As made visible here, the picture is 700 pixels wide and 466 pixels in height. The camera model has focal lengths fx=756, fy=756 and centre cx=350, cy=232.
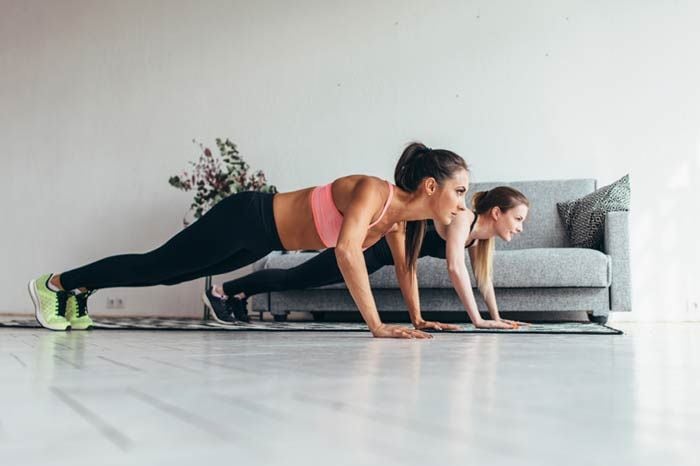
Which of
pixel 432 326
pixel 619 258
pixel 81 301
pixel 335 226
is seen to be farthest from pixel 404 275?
pixel 619 258

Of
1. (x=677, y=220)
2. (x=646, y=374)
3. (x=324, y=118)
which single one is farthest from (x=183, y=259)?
(x=677, y=220)

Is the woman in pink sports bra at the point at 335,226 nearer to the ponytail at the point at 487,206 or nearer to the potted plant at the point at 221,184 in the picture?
the ponytail at the point at 487,206

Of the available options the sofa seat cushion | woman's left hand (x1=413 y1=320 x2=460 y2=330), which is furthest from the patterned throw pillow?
woman's left hand (x1=413 y1=320 x2=460 y2=330)

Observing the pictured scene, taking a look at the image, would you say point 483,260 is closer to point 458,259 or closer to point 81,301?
point 458,259

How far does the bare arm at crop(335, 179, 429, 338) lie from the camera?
2240 millimetres

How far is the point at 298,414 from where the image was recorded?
665 mm

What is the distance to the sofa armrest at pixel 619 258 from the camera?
4121 millimetres

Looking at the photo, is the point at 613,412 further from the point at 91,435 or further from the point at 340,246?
the point at 340,246

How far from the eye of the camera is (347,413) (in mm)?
675

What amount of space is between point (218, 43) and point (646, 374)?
5.31 metres

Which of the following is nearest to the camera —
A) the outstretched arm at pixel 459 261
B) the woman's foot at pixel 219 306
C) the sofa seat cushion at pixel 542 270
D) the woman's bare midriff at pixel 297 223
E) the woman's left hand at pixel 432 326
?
the woman's bare midriff at pixel 297 223

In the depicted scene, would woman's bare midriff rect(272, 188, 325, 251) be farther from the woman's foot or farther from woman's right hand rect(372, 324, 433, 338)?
the woman's foot

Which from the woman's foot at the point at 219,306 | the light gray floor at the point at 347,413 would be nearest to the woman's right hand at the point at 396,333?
the light gray floor at the point at 347,413

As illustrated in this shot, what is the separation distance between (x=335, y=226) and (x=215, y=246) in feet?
1.41
